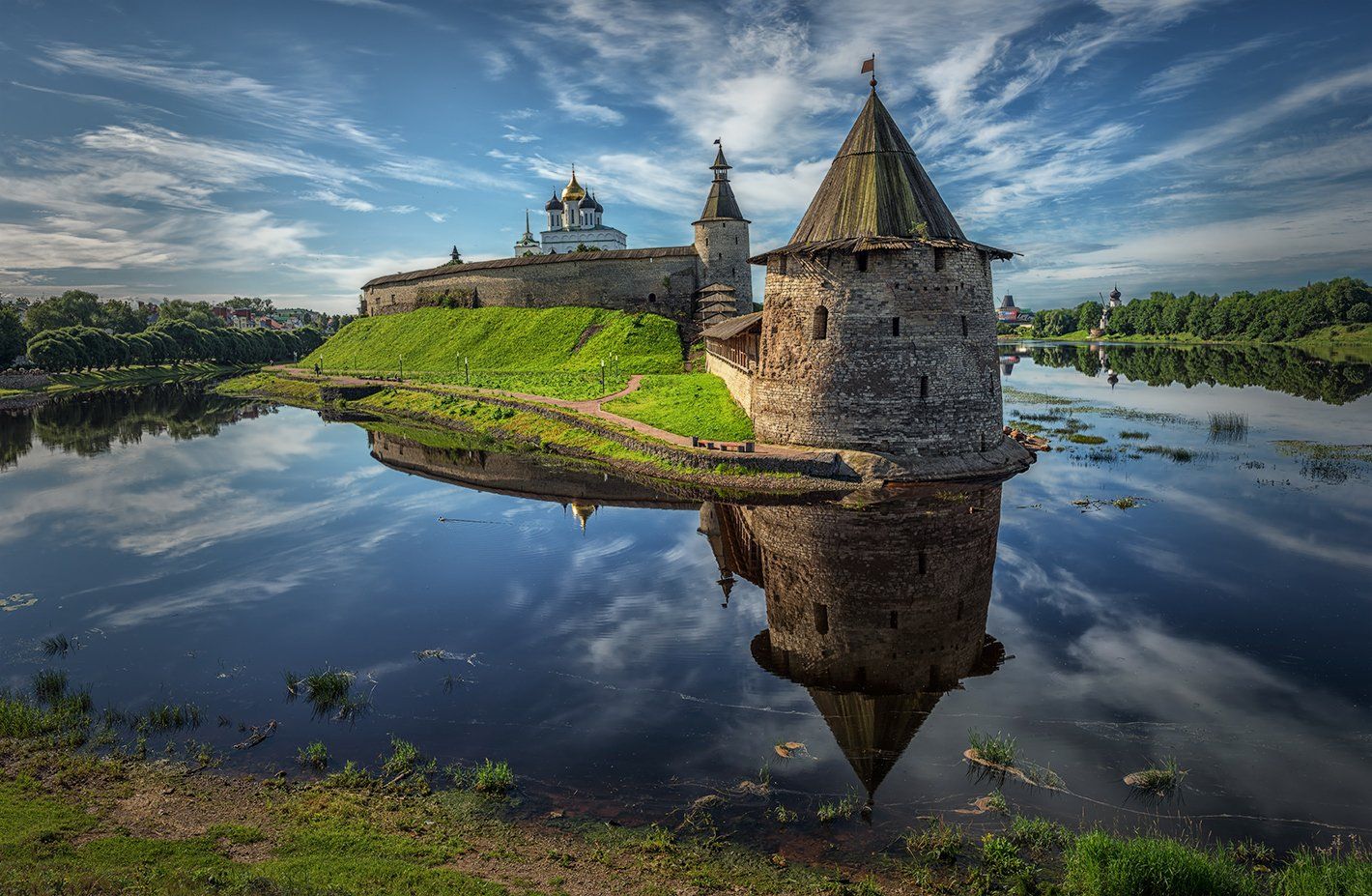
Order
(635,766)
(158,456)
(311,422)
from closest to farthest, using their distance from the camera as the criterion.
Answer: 1. (635,766)
2. (158,456)
3. (311,422)

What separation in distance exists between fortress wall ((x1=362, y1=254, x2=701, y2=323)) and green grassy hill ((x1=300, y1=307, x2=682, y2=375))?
126 centimetres

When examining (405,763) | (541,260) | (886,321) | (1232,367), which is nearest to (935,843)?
(405,763)

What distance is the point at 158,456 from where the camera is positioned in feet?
97.0

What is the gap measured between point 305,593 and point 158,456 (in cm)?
2094

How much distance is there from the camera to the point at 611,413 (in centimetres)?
2981

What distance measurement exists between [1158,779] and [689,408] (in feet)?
71.9

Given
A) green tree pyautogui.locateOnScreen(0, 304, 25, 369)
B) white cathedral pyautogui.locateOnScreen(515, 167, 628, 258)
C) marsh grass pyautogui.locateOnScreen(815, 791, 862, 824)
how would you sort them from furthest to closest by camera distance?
white cathedral pyautogui.locateOnScreen(515, 167, 628, 258) → green tree pyautogui.locateOnScreen(0, 304, 25, 369) → marsh grass pyautogui.locateOnScreen(815, 791, 862, 824)

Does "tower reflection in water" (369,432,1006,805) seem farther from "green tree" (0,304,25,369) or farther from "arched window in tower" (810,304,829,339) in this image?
"green tree" (0,304,25,369)

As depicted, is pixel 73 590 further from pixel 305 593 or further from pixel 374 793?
pixel 374 793

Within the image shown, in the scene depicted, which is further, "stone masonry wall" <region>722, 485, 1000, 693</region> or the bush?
"stone masonry wall" <region>722, 485, 1000, 693</region>

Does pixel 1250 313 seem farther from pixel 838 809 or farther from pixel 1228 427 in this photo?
pixel 838 809

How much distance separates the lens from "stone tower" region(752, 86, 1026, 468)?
20.5 m

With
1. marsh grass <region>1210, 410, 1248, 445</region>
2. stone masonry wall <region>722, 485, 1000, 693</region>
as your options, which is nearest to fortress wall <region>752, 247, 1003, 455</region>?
stone masonry wall <region>722, 485, 1000, 693</region>

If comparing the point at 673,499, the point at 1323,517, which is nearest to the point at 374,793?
the point at 673,499
